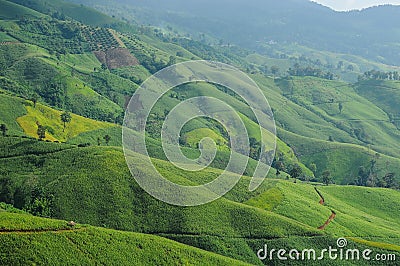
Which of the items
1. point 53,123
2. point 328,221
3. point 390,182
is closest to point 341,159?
point 390,182

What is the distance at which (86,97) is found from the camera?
150m

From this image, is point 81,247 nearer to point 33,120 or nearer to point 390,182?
point 33,120

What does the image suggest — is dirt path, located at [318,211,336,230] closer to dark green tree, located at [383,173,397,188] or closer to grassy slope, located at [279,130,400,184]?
dark green tree, located at [383,173,397,188]

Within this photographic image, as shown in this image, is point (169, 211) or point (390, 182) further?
point (390, 182)

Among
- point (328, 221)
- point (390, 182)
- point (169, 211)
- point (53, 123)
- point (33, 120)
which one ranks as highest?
point (33, 120)

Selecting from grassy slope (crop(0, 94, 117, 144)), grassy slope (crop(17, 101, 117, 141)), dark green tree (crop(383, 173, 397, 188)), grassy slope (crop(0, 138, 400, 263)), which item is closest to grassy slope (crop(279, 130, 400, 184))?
dark green tree (crop(383, 173, 397, 188))

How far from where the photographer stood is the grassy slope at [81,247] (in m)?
46.5

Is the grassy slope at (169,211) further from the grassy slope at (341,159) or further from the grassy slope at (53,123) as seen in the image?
the grassy slope at (341,159)

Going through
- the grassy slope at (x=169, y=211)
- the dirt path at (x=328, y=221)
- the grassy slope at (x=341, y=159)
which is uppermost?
the grassy slope at (x=169, y=211)

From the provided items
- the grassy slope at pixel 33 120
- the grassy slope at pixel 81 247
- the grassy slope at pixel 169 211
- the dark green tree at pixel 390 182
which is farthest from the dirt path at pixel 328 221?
the grassy slope at pixel 33 120

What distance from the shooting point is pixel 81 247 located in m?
50.6

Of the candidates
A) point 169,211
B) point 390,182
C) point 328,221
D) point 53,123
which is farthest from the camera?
point 390,182

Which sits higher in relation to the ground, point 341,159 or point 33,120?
point 33,120

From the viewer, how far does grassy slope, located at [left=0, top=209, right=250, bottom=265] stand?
46.5 meters
